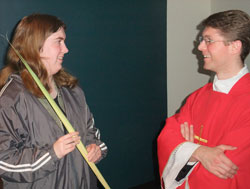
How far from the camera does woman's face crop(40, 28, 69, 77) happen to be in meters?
1.36

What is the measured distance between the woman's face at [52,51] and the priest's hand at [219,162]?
94 centimetres

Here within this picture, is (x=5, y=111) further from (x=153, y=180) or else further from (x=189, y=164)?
(x=153, y=180)

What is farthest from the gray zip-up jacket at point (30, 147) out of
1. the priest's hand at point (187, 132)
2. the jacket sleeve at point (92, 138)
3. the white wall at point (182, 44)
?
the white wall at point (182, 44)

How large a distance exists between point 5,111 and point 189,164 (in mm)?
992

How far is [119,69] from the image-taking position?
2.79m

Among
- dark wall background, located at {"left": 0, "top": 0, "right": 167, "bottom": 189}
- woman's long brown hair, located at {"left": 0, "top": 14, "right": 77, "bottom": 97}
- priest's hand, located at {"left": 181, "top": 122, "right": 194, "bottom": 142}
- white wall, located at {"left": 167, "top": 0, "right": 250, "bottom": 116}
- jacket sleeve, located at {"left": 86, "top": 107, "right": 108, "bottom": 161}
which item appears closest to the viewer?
woman's long brown hair, located at {"left": 0, "top": 14, "right": 77, "bottom": 97}

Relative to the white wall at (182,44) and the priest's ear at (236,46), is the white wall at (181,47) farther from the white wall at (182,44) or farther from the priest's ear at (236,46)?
the priest's ear at (236,46)

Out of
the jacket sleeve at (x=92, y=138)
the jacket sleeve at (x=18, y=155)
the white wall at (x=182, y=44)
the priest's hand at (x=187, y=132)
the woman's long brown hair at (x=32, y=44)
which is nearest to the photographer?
the jacket sleeve at (x=18, y=155)

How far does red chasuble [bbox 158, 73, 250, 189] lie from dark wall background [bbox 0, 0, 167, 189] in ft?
4.08

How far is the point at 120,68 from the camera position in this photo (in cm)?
280

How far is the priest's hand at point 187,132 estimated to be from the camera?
1.45 metres

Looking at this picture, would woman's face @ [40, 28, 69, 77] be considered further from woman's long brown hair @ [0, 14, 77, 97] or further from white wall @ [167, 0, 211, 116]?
white wall @ [167, 0, 211, 116]

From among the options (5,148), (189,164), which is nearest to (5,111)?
(5,148)

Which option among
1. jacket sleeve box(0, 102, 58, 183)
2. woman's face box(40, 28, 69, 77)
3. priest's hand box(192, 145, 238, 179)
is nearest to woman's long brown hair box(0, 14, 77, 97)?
woman's face box(40, 28, 69, 77)
